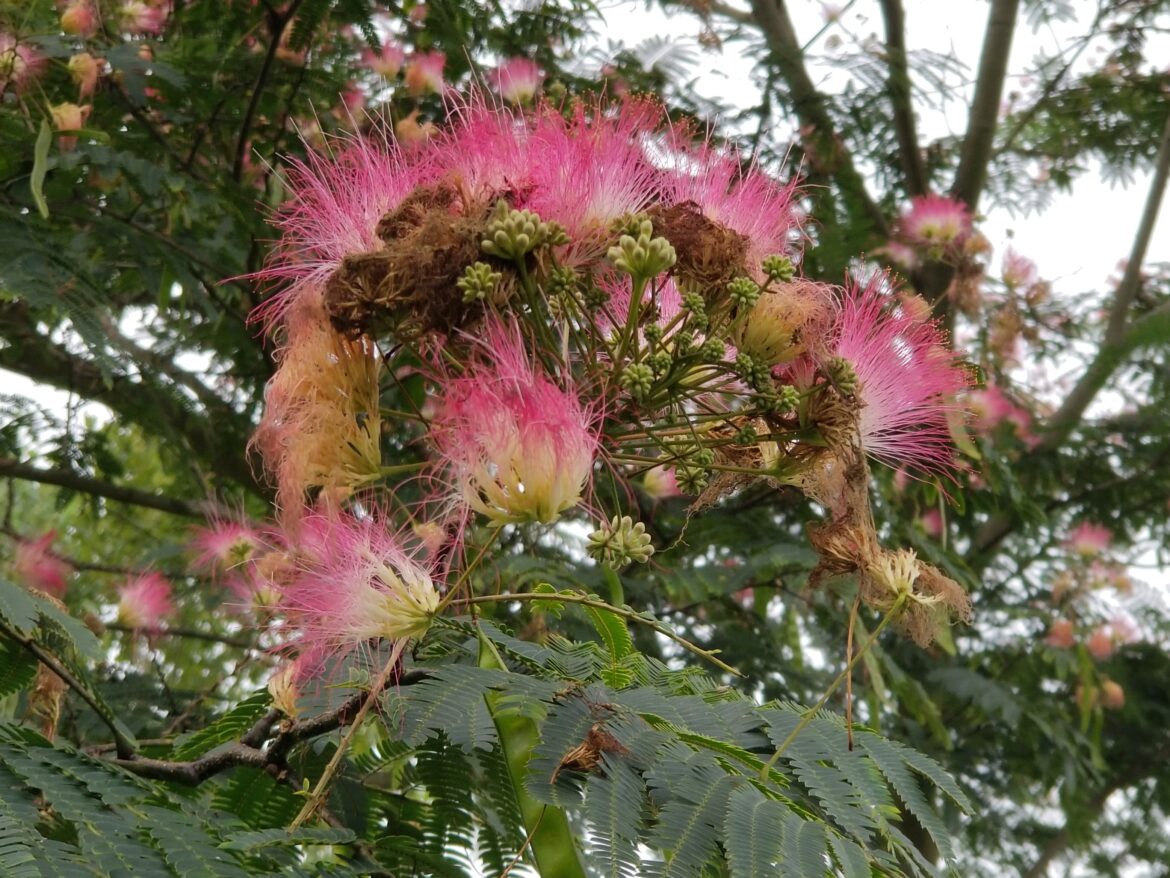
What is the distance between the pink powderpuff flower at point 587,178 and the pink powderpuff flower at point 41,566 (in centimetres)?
335

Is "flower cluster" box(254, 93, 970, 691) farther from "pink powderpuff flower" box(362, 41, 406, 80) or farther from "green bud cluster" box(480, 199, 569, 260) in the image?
"pink powderpuff flower" box(362, 41, 406, 80)

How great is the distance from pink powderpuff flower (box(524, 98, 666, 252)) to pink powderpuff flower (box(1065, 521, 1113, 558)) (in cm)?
524

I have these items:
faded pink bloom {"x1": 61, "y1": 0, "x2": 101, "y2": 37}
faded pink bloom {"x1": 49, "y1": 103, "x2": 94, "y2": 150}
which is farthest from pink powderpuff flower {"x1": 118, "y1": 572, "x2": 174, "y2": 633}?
faded pink bloom {"x1": 61, "y1": 0, "x2": 101, "y2": 37}

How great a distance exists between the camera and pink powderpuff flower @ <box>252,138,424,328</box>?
1992 millimetres

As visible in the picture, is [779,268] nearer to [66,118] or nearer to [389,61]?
[66,118]

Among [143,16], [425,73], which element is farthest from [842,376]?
[143,16]

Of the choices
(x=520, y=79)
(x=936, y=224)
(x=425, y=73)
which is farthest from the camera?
(x=936, y=224)

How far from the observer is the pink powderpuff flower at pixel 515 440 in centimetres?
165

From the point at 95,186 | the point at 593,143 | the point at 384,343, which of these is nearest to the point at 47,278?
the point at 95,186

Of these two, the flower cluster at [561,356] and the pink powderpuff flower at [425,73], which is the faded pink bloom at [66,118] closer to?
the pink powderpuff flower at [425,73]

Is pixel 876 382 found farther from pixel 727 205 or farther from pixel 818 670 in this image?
pixel 818 670

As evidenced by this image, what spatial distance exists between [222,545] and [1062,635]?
13.9 ft

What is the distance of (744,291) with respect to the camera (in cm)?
180

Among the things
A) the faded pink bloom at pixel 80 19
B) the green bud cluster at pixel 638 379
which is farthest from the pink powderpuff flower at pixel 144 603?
the green bud cluster at pixel 638 379
